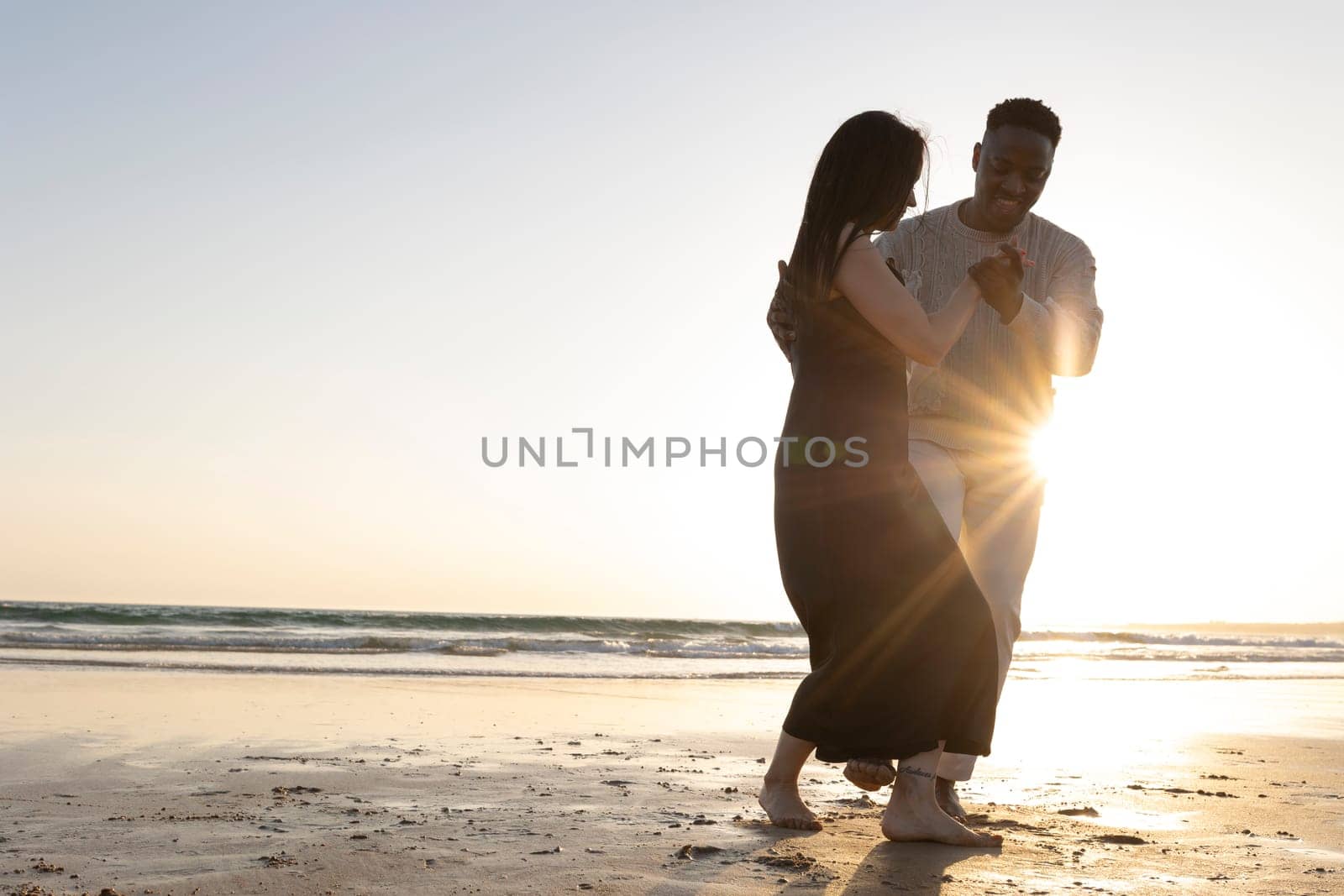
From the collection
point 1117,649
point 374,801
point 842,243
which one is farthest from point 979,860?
point 1117,649

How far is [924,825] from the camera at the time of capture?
2.70 m

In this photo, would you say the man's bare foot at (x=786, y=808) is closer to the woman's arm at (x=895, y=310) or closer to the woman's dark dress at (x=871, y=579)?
the woman's dark dress at (x=871, y=579)

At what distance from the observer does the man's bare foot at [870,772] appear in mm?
2688

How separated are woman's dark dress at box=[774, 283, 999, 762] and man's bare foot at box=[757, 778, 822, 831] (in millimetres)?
189

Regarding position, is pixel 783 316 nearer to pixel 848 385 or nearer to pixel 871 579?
pixel 848 385

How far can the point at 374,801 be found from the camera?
3219mm

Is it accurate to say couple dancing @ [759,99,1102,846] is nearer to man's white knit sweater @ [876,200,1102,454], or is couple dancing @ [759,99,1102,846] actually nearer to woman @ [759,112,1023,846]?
woman @ [759,112,1023,846]

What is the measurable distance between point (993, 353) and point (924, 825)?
1.37 metres

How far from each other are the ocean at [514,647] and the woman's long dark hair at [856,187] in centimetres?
808

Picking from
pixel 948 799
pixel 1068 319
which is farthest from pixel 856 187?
pixel 948 799

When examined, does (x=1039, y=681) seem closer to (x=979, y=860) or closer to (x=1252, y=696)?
(x=1252, y=696)

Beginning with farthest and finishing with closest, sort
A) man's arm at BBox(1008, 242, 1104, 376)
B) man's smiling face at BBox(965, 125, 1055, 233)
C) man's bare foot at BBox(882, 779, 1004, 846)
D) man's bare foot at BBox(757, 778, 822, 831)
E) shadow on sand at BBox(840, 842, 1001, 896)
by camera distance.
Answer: man's smiling face at BBox(965, 125, 1055, 233) < man's arm at BBox(1008, 242, 1104, 376) < man's bare foot at BBox(757, 778, 822, 831) < man's bare foot at BBox(882, 779, 1004, 846) < shadow on sand at BBox(840, 842, 1001, 896)

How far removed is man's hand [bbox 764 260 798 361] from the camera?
114 inches

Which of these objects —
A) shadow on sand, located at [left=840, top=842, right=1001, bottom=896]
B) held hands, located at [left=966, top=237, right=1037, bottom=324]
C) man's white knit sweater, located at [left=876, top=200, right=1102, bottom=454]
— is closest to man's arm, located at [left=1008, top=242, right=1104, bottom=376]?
man's white knit sweater, located at [left=876, top=200, right=1102, bottom=454]
